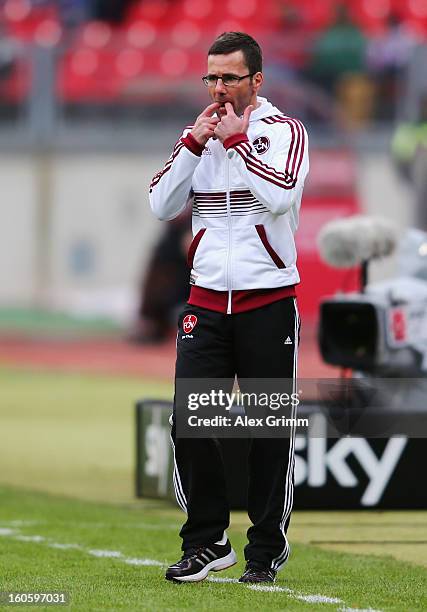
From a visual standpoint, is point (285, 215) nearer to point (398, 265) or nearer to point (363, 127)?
point (398, 265)

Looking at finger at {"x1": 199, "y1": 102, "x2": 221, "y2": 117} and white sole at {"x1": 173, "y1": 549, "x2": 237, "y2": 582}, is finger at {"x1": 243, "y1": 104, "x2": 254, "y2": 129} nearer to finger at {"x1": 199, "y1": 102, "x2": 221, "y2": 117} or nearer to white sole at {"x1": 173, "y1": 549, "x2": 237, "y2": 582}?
finger at {"x1": 199, "y1": 102, "x2": 221, "y2": 117}

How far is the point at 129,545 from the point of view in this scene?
6664 millimetres

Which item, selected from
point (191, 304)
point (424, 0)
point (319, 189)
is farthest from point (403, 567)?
point (424, 0)

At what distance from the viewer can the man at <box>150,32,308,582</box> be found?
17.7ft

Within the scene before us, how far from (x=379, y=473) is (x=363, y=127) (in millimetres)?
13351

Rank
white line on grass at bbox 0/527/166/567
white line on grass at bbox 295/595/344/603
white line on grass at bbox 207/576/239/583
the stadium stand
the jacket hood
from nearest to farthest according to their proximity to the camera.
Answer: white line on grass at bbox 295/595/344/603 < the jacket hood < white line on grass at bbox 207/576/239/583 < white line on grass at bbox 0/527/166/567 < the stadium stand

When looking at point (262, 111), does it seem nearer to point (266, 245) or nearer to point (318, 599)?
point (266, 245)

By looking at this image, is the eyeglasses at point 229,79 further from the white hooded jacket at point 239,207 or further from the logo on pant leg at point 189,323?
the logo on pant leg at point 189,323

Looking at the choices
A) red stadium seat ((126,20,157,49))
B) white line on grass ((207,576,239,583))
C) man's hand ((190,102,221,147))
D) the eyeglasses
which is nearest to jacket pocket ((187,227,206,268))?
man's hand ((190,102,221,147))

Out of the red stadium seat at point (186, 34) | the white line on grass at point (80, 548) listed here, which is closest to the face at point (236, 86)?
the white line on grass at point (80, 548)

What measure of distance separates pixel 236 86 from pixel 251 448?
4.30ft

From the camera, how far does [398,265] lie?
8555 mm

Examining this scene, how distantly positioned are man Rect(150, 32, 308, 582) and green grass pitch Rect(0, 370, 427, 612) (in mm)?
233

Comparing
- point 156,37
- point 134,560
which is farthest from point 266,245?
point 156,37
